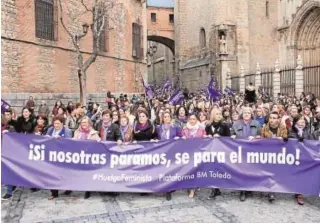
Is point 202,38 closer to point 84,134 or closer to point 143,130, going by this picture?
point 143,130

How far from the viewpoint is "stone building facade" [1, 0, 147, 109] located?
15180 millimetres

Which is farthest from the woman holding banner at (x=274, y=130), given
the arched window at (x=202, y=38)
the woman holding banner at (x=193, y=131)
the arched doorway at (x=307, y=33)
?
the arched window at (x=202, y=38)

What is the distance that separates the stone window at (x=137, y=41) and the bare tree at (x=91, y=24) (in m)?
2.60

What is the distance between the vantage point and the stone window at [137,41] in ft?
90.5

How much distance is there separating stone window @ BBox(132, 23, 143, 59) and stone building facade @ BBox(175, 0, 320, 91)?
686cm

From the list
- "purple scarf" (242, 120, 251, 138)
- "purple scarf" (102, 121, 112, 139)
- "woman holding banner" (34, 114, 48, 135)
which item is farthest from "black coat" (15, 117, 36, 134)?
"purple scarf" (242, 120, 251, 138)

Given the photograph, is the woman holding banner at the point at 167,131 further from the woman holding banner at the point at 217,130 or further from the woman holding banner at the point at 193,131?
the woman holding banner at the point at 217,130

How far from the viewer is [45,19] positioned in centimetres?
1750

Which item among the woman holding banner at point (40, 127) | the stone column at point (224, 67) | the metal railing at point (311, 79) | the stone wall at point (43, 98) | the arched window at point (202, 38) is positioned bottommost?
the woman holding banner at point (40, 127)

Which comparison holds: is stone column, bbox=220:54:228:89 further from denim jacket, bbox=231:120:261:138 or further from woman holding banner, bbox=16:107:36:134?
woman holding banner, bbox=16:107:36:134

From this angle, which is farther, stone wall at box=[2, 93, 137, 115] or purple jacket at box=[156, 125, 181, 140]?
stone wall at box=[2, 93, 137, 115]

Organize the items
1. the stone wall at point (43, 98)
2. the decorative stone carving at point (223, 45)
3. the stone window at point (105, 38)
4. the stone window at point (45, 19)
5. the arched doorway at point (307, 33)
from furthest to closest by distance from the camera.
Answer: the decorative stone carving at point (223, 45) → the arched doorway at point (307, 33) → the stone window at point (105, 38) → the stone window at point (45, 19) → the stone wall at point (43, 98)

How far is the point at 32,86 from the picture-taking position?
54.4ft

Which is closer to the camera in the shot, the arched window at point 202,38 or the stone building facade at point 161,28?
the arched window at point 202,38
